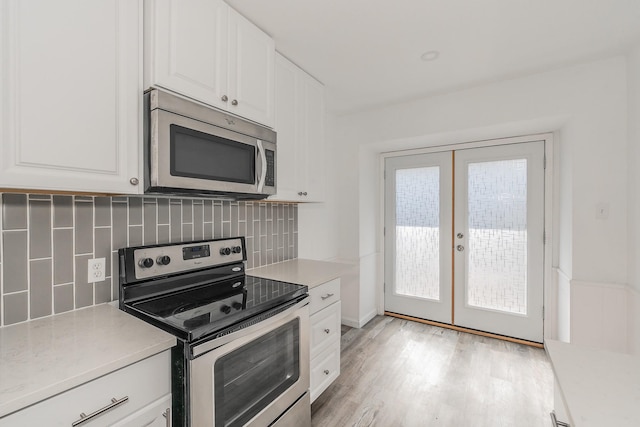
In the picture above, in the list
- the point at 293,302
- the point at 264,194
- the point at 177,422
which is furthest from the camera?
the point at 264,194

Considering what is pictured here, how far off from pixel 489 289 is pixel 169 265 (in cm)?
298

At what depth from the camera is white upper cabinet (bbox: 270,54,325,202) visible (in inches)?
78.4

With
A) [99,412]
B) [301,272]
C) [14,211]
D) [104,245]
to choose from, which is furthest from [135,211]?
[301,272]

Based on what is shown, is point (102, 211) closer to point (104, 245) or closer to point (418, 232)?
point (104, 245)

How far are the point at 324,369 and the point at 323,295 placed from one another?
0.50 metres

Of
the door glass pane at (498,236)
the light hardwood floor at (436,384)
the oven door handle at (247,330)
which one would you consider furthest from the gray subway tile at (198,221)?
the door glass pane at (498,236)

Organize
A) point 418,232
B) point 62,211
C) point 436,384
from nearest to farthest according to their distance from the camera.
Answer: point 62,211, point 436,384, point 418,232

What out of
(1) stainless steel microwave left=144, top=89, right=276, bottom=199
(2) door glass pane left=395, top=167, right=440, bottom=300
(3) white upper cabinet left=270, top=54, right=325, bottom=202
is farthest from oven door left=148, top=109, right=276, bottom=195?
(2) door glass pane left=395, top=167, right=440, bottom=300

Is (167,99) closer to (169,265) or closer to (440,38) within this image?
(169,265)

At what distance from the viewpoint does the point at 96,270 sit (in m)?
1.34

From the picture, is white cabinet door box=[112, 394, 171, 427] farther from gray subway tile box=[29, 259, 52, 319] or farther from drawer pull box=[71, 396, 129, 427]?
gray subway tile box=[29, 259, 52, 319]

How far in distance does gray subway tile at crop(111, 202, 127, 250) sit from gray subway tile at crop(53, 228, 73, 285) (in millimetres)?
164

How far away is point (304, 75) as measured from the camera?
222 cm

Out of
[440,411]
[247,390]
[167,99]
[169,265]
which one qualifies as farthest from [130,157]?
[440,411]
